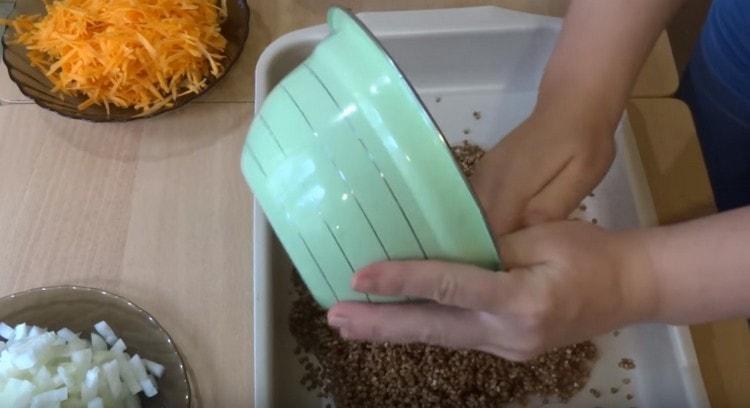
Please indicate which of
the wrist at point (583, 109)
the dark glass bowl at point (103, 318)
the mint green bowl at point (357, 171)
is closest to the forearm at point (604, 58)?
the wrist at point (583, 109)

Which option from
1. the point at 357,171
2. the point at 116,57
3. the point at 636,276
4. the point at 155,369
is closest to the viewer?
the point at 357,171

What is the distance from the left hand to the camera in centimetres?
39

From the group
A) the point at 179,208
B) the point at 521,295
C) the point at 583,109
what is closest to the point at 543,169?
the point at 583,109

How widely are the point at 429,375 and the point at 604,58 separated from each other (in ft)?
1.06

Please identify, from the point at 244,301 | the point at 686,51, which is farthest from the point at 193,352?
the point at 686,51

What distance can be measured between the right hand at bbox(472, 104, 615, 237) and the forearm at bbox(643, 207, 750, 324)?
96 millimetres

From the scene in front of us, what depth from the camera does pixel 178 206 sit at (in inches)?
27.4

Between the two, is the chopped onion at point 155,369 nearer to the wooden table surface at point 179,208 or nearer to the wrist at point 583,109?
the wooden table surface at point 179,208

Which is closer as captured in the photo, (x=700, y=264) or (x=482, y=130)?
(x=700, y=264)

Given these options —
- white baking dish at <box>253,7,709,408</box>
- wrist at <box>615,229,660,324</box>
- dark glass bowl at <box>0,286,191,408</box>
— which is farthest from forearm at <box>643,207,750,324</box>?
dark glass bowl at <box>0,286,191,408</box>

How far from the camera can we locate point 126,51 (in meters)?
0.71

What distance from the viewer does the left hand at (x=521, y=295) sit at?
1.30ft

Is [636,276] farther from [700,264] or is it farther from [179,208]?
[179,208]

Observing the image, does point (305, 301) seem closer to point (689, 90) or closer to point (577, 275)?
point (577, 275)
